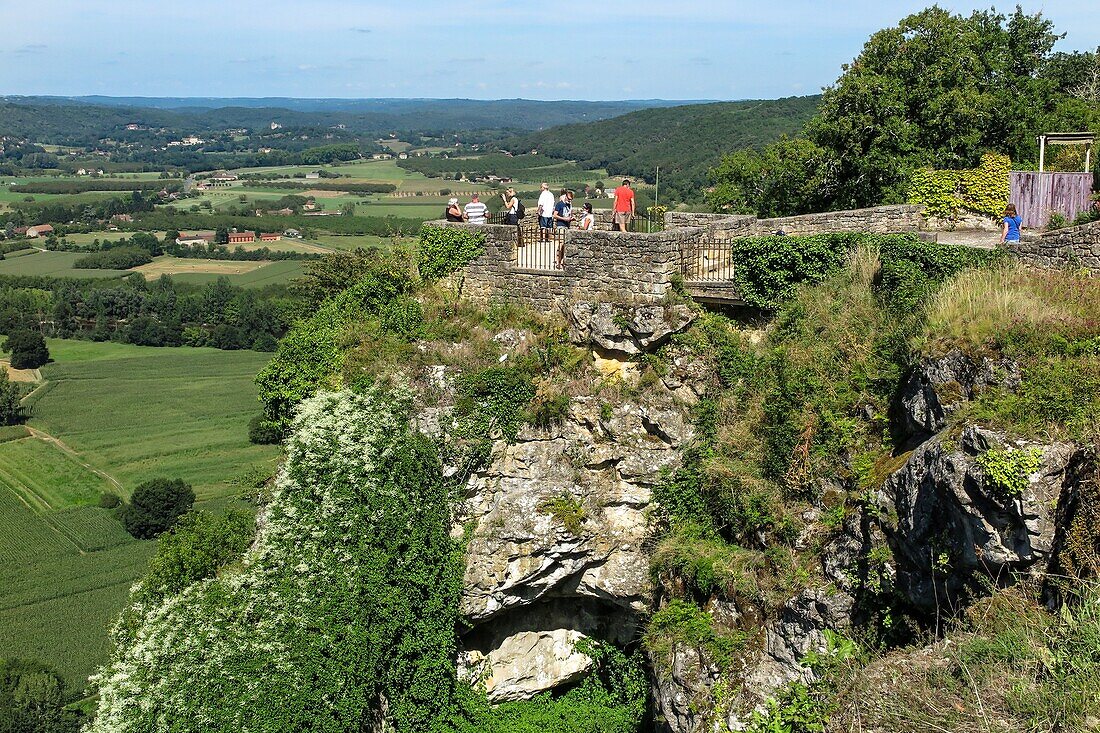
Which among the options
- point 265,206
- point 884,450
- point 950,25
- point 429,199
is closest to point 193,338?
point 429,199

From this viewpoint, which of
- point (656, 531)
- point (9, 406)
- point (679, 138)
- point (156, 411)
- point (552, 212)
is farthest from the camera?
point (679, 138)

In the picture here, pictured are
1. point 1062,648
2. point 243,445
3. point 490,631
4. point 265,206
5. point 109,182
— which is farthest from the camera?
point 109,182

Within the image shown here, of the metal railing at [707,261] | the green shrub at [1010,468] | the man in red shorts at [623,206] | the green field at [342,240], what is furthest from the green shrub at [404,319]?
the green field at [342,240]

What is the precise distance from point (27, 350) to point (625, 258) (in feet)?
191

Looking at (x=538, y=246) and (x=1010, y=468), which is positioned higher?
(x=538, y=246)

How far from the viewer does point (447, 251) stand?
16.0 m

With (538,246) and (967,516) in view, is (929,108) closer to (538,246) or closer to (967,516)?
(538,246)

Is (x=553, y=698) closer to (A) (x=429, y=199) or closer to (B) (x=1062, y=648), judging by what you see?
(B) (x=1062, y=648)

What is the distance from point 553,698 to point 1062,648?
943 cm

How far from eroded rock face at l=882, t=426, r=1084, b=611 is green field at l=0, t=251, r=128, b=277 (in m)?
84.8

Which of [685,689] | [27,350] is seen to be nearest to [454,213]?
[685,689]

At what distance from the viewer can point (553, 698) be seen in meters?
14.8

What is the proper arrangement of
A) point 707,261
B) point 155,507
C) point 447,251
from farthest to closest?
1. point 155,507
2. point 447,251
3. point 707,261

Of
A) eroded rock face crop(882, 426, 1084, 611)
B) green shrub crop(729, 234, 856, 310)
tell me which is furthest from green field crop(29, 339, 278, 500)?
eroded rock face crop(882, 426, 1084, 611)
